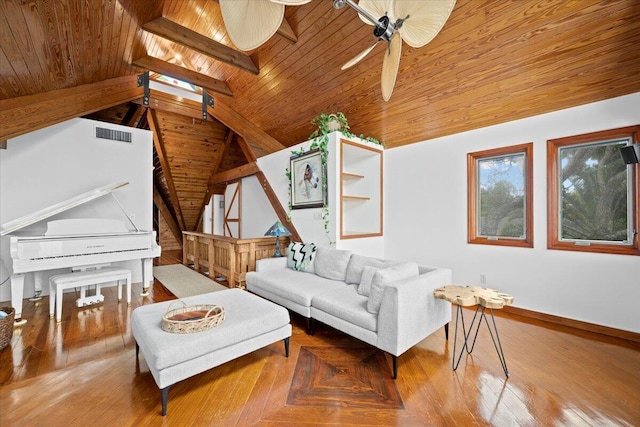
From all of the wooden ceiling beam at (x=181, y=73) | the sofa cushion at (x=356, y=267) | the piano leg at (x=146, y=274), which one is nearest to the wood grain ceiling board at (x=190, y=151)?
the wooden ceiling beam at (x=181, y=73)

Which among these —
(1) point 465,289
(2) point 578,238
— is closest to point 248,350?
(1) point 465,289

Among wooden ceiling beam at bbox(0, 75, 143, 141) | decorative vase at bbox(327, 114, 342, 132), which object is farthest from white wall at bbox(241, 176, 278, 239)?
Answer: wooden ceiling beam at bbox(0, 75, 143, 141)

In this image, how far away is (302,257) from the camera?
3590mm

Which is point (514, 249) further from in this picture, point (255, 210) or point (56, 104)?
point (56, 104)

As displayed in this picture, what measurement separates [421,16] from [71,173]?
210 inches

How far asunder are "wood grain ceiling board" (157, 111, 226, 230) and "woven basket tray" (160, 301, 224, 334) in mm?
5011

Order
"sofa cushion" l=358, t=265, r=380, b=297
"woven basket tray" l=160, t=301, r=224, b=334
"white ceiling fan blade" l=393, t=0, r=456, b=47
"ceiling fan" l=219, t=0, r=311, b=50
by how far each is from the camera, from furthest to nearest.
A: 1. "sofa cushion" l=358, t=265, r=380, b=297
2. "woven basket tray" l=160, t=301, r=224, b=334
3. "white ceiling fan blade" l=393, t=0, r=456, b=47
4. "ceiling fan" l=219, t=0, r=311, b=50

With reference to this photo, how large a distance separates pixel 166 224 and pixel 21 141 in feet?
20.4

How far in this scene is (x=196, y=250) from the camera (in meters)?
5.95

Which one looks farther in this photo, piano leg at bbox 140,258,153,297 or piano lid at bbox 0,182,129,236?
piano leg at bbox 140,258,153,297

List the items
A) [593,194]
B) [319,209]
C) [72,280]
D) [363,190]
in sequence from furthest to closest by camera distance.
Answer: [363,190]
[319,209]
[72,280]
[593,194]

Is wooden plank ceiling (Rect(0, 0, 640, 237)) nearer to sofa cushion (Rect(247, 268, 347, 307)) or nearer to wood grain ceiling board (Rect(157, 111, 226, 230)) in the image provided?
wood grain ceiling board (Rect(157, 111, 226, 230))

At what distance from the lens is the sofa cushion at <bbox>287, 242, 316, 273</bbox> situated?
3.52 metres

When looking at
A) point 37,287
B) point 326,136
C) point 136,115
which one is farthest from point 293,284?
point 136,115
